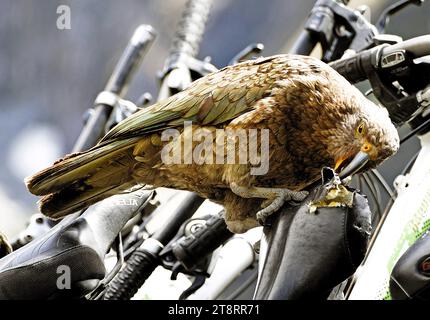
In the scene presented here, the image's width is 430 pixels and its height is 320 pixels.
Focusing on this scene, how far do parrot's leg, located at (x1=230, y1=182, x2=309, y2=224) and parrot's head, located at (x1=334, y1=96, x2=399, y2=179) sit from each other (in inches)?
3.2

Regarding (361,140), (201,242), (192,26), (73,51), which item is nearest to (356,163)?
(361,140)

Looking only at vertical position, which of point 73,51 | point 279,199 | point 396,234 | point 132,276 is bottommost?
point 132,276

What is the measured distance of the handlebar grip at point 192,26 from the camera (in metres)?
2.69

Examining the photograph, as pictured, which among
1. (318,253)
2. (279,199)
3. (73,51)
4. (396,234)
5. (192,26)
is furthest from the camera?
(73,51)

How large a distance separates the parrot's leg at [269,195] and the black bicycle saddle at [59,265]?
260mm

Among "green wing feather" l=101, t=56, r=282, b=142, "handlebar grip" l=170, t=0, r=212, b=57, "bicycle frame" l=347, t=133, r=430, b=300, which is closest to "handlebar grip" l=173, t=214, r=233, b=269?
"bicycle frame" l=347, t=133, r=430, b=300

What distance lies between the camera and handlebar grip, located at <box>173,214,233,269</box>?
5.74ft

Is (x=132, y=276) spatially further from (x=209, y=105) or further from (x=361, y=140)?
(x=361, y=140)

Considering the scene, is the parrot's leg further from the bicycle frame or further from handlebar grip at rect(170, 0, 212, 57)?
handlebar grip at rect(170, 0, 212, 57)

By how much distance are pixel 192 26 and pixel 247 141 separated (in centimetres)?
161

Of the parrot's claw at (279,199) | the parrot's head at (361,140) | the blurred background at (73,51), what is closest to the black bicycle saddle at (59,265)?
the parrot's claw at (279,199)

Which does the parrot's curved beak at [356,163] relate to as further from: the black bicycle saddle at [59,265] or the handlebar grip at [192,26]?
the handlebar grip at [192,26]

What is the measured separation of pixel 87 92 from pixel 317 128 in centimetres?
230

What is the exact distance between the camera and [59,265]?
4.04 ft
